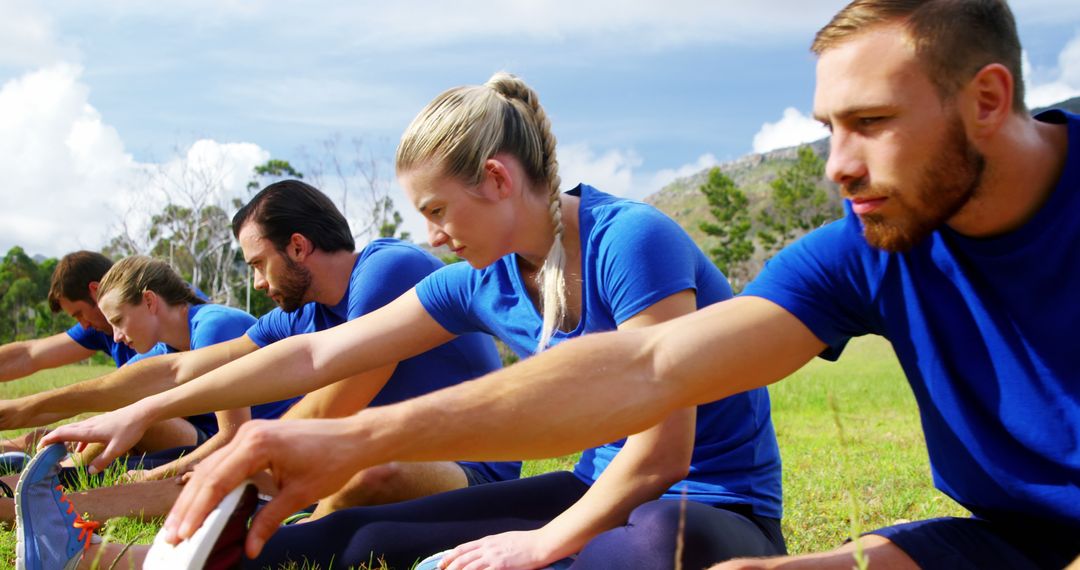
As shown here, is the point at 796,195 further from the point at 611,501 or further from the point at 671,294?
the point at 611,501

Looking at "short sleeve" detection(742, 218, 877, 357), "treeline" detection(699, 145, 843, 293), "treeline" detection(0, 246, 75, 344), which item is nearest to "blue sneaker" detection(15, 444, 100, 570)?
"short sleeve" detection(742, 218, 877, 357)

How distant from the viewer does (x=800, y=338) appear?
2096mm

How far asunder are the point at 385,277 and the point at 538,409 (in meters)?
2.63

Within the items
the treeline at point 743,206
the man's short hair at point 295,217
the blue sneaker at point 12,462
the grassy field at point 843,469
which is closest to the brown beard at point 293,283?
the man's short hair at point 295,217

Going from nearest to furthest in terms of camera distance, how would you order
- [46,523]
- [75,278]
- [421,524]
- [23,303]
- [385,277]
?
1. [46,523]
2. [421,524]
3. [385,277]
4. [75,278]
5. [23,303]

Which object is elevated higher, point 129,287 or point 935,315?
point 935,315

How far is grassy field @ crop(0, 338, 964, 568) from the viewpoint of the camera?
4043 mm

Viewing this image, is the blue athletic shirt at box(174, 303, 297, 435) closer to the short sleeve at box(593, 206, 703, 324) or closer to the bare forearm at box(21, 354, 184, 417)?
the bare forearm at box(21, 354, 184, 417)

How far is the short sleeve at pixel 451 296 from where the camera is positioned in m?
3.36

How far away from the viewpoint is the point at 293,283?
15.3ft

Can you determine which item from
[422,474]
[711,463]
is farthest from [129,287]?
[711,463]

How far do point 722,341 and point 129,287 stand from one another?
4416mm

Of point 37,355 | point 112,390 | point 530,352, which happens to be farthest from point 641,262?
point 37,355

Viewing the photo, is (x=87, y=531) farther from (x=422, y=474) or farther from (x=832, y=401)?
(x=832, y=401)
